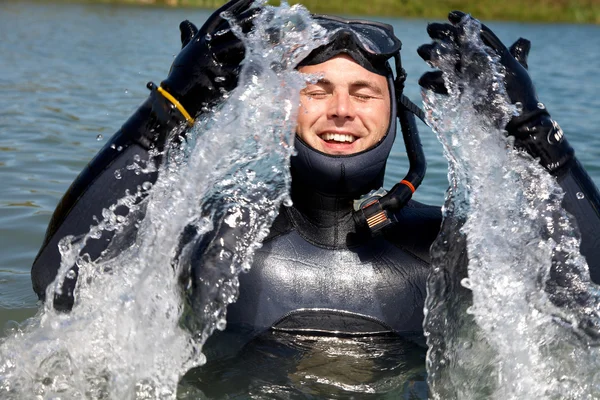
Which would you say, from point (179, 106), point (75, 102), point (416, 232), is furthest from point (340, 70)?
point (75, 102)

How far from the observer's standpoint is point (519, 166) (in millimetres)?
2824

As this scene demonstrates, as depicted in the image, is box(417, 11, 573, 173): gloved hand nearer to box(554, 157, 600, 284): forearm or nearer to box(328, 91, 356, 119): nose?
box(554, 157, 600, 284): forearm

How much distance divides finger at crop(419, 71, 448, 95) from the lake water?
134 cm

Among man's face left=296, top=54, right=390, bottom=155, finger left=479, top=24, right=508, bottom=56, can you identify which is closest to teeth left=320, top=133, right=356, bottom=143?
man's face left=296, top=54, right=390, bottom=155

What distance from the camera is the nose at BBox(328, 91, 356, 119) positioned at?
280cm

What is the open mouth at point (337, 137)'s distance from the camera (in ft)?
9.44

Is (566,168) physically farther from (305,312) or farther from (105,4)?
(105,4)

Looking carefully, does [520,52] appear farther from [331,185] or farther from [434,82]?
[331,185]

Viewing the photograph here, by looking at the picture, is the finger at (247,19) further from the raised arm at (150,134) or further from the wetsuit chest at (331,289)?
the wetsuit chest at (331,289)

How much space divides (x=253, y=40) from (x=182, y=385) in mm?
1171

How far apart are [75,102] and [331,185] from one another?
18.1 feet

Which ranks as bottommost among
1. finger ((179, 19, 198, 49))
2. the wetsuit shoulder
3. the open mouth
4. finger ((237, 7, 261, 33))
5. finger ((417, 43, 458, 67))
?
the wetsuit shoulder

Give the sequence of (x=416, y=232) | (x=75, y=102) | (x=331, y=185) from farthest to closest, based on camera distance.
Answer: (x=75, y=102) → (x=416, y=232) → (x=331, y=185)

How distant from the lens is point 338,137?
2877 millimetres
